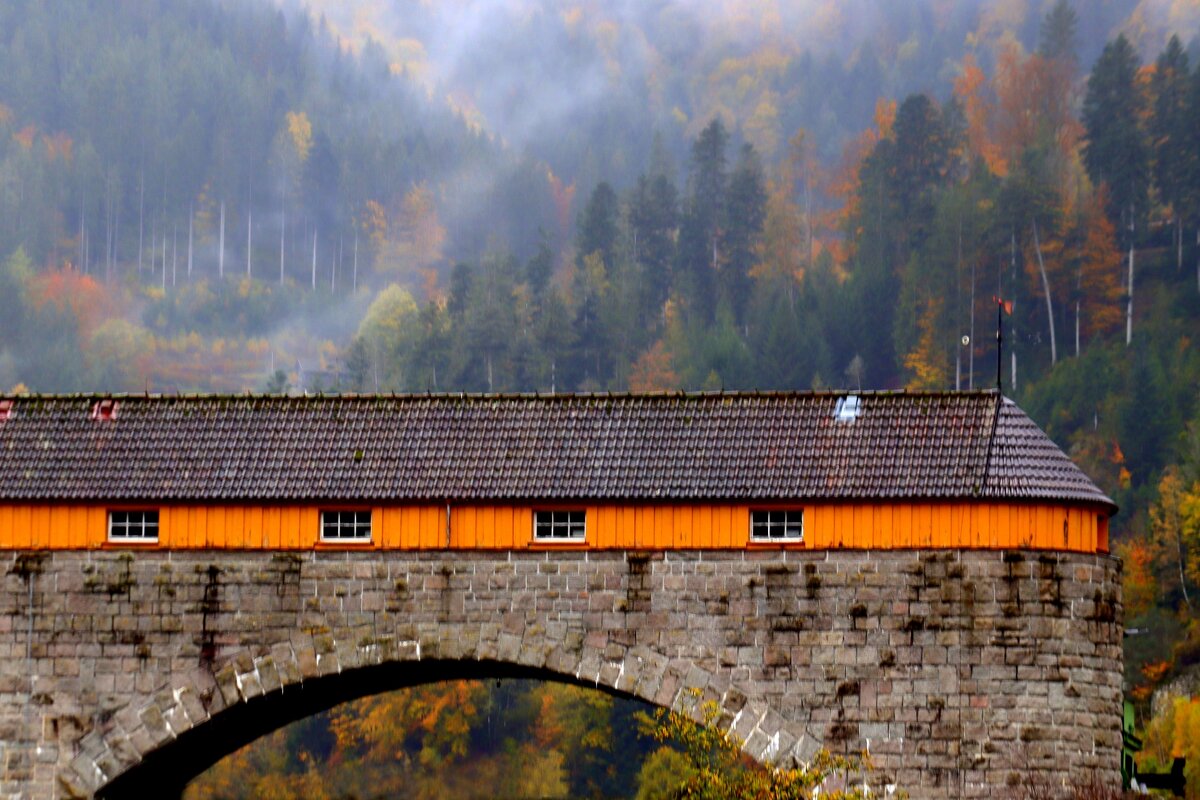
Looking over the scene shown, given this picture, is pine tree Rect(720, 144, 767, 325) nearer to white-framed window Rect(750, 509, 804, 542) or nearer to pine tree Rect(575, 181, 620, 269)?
pine tree Rect(575, 181, 620, 269)

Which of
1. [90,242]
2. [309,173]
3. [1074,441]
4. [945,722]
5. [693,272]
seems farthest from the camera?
[309,173]

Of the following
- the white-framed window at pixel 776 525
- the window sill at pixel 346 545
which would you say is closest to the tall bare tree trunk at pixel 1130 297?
the white-framed window at pixel 776 525

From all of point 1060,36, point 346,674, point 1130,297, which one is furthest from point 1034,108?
point 346,674

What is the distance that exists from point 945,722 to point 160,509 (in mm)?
14886

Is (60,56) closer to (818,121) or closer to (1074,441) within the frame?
(818,121)

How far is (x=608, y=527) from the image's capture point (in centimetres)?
3881

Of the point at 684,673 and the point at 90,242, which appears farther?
the point at 90,242

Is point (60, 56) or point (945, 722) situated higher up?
point (60, 56)

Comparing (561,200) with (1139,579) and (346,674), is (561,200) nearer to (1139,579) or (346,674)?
(1139,579)

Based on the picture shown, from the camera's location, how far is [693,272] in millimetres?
142750

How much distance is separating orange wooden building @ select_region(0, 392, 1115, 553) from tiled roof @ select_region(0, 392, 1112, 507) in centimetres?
4

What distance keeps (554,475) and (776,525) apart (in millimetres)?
4208

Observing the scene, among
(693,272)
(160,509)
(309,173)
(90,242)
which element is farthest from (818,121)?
(160,509)

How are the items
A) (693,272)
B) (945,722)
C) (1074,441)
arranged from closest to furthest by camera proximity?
1. (945,722)
2. (1074,441)
3. (693,272)
